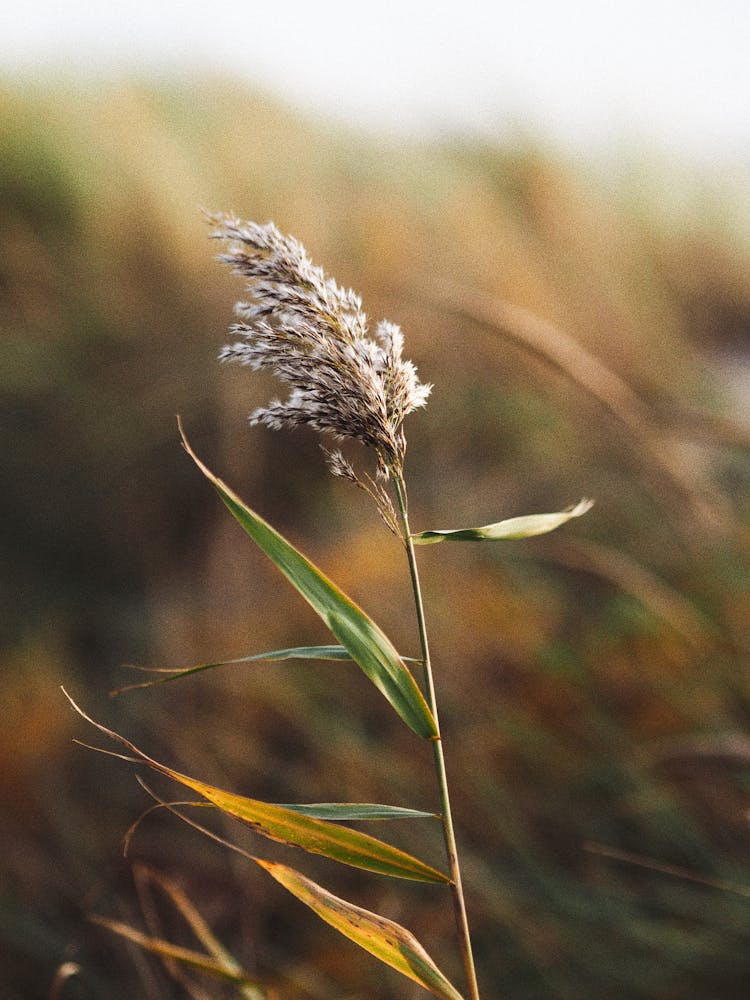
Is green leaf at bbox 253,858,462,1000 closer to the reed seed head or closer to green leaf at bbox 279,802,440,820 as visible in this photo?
green leaf at bbox 279,802,440,820

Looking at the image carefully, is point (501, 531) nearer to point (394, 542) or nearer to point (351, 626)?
point (351, 626)

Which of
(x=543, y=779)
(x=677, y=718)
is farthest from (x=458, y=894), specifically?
(x=677, y=718)

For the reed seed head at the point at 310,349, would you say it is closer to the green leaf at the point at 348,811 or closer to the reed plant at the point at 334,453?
the reed plant at the point at 334,453

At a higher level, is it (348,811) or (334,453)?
(334,453)

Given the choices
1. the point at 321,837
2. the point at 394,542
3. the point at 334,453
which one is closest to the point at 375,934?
the point at 321,837

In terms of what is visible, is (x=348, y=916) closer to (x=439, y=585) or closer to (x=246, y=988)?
(x=246, y=988)
